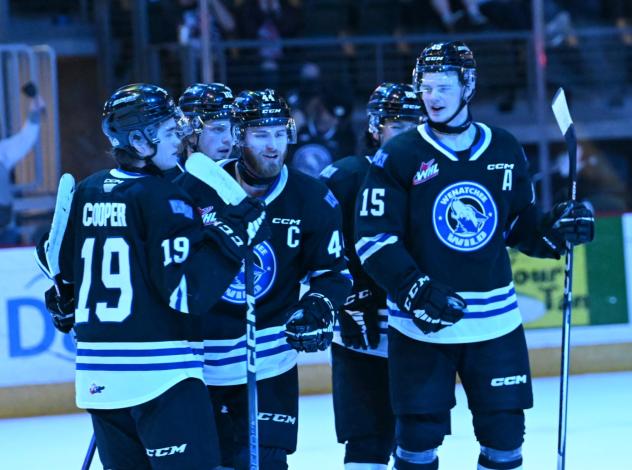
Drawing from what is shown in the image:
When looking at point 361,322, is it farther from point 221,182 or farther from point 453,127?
point 221,182

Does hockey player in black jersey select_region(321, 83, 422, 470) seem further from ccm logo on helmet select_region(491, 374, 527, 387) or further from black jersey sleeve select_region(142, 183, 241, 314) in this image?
black jersey sleeve select_region(142, 183, 241, 314)

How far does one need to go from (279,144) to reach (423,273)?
0.52 metres

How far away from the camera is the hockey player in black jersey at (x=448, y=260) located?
10.6 ft

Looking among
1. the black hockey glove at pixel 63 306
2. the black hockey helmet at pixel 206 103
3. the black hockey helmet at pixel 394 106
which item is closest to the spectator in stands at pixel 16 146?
the black hockey helmet at pixel 206 103

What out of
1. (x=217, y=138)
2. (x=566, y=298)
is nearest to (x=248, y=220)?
(x=217, y=138)

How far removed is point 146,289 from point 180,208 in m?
0.20

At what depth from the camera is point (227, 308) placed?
3172mm

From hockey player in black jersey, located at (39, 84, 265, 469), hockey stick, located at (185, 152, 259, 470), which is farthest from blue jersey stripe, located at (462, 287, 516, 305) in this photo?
hockey player in black jersey, located at (39, 84, 265, 469)

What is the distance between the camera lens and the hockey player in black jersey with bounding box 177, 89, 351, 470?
3.15 metres

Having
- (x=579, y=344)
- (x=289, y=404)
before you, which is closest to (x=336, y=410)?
(x=289, y=404)

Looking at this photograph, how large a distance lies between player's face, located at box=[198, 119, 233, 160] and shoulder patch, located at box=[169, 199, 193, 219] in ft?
Answer: 3.28

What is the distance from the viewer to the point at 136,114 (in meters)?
2.75

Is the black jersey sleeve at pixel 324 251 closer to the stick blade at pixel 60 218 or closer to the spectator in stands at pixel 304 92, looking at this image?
the stick blade at pixel 60 218

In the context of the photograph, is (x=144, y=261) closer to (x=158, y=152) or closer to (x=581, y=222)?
(x=158, y=152)
